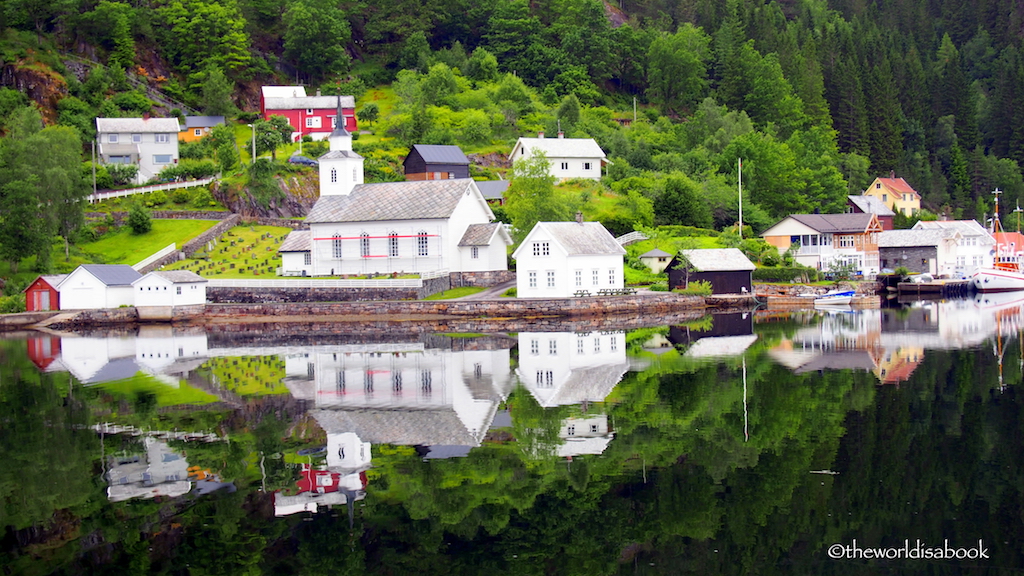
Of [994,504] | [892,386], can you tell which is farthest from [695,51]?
[994,504]

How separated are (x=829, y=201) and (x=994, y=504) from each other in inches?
2721

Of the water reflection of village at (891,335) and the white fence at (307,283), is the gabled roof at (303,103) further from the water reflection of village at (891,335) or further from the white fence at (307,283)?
the water reflection of village at (891,335)

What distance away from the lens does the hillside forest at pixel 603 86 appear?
7788cm

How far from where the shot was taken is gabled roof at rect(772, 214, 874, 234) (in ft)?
218

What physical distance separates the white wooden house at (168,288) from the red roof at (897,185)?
61279mm

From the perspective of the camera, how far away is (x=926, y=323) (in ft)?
143

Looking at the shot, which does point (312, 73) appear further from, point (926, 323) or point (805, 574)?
point (805, 574)

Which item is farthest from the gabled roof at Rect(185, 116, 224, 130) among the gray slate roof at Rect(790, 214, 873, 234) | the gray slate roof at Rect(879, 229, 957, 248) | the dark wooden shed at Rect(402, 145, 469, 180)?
the gray slate roof at Rect(879, 229, 957, 248)

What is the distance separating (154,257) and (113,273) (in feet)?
15.4

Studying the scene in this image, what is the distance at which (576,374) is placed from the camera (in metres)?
29.5

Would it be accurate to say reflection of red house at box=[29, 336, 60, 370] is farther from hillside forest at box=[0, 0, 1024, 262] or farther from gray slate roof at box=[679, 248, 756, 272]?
gray slate roof at box=[679, 248, 756, 272]

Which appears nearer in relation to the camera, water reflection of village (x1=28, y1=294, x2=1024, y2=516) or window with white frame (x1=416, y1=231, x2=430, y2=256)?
water reflection of village (x1=28, y1=294, x2=1024, y2=516)

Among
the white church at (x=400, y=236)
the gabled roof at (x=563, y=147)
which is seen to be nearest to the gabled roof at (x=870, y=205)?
the gabled roof at (x=563, y=147)

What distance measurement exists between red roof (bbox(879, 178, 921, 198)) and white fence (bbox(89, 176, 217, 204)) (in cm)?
5566
